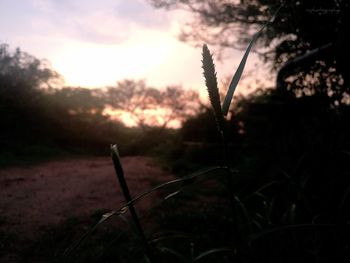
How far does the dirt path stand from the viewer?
438 centimetres

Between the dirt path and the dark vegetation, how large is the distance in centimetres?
69

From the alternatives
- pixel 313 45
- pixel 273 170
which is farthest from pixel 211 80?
pixel 313 45

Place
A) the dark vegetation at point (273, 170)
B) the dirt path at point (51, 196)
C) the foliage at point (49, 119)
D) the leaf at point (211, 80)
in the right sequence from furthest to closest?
the foliage at point (49, 119) < the dirt path at point (51, 196) < the dark vegetation at point (273, 170) < the leaf at point (211, 80)

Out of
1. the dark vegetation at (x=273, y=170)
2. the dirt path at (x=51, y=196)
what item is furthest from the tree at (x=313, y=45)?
the dirt path at (x=51, y=196)

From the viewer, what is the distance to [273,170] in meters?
3.32

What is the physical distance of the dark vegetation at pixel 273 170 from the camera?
1150 mm

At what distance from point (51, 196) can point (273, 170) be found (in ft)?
13.8

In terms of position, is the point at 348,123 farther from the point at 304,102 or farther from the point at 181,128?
the point at 181,128

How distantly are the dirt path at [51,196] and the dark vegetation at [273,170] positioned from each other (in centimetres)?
69

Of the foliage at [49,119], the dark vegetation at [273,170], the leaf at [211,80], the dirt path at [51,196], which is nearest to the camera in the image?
the leaf at [211,80]

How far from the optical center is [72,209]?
16.1 ft

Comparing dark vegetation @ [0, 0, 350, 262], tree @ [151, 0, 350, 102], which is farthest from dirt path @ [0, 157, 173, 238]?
tree @ [151, 0, 350, 102]

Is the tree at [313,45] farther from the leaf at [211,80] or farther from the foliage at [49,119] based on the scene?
the foliage at [49,119]

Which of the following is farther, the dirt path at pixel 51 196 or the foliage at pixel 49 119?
the foliage at pixel 49 119
